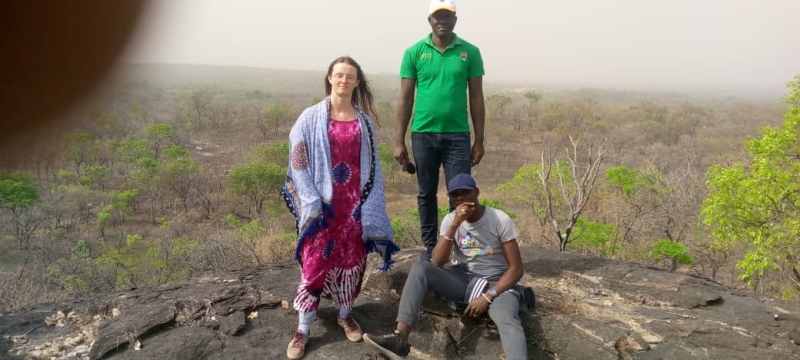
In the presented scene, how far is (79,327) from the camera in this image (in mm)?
3305

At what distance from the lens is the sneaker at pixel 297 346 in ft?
9.43

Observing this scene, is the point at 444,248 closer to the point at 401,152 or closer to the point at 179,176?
the point at 401,152

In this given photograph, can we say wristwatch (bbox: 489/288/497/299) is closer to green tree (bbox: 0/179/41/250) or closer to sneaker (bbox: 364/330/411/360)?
sneaker (bbox: 364/330/411/360)

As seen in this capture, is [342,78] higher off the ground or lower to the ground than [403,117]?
higher

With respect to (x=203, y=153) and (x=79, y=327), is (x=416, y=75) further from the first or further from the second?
(x=203, y=153)

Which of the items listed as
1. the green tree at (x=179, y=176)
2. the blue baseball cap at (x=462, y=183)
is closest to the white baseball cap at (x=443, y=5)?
the blue baseball cap at (x=462, y=183)

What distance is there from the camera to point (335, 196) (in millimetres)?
2930

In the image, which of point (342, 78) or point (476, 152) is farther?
point (476, 152)

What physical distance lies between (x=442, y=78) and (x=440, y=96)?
125 millimetres

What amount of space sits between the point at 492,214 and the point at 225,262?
418 centimetres

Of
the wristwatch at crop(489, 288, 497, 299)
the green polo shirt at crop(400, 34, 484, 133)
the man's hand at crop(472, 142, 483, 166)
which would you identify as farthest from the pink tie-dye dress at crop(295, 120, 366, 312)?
the man's hand at crop(472, 142, 483, 166)

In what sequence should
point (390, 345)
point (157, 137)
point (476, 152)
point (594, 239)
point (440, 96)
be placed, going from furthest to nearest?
point (157, 137)
point (594, 239)
point (476, 152)
point (440, 96)
point (390, 345)

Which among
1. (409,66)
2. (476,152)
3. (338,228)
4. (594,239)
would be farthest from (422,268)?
(594,239)

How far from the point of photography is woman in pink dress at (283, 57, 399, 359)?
2.86 metres
